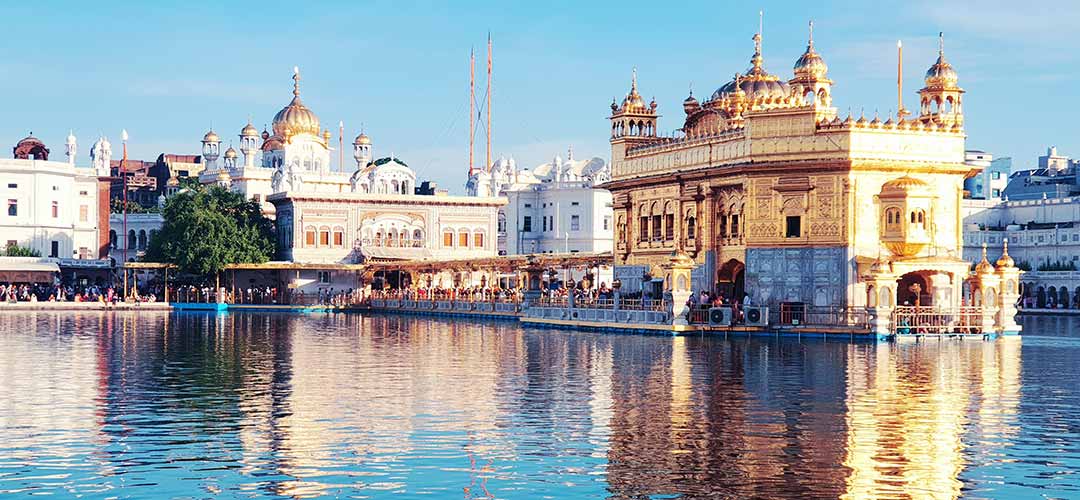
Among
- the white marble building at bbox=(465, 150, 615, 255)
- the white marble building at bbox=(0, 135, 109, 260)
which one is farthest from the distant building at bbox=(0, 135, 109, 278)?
the white marble building at bbox=(465, 150, 615, 255)

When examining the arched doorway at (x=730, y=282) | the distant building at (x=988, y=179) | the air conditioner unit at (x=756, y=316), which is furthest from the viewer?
the distant building at (x=988, y=179)

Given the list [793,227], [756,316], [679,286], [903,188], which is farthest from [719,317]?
[903,188]

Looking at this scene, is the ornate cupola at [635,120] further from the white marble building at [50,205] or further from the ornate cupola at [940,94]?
the white marble building at [50,205]

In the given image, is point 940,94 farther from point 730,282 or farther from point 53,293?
point 53,293

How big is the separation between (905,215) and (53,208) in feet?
210

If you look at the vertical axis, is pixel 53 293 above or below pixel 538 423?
above

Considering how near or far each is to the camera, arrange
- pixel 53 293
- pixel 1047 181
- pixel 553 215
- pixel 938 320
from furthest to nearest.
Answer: pixel 1047 181
pixel 553 215
pixel 53 293
pixel 938 320

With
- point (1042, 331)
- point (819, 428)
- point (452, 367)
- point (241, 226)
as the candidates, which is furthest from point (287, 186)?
point (819, 428)

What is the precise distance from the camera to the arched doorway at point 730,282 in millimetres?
51781

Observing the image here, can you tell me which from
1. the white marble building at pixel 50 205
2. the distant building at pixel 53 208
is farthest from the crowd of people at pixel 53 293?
the white marble building at pixel 50 205

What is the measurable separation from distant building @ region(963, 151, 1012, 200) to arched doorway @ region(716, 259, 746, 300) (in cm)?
7471

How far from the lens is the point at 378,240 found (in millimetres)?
89875

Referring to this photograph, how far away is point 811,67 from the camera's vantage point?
5281 cm

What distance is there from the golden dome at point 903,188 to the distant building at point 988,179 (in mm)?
77246
